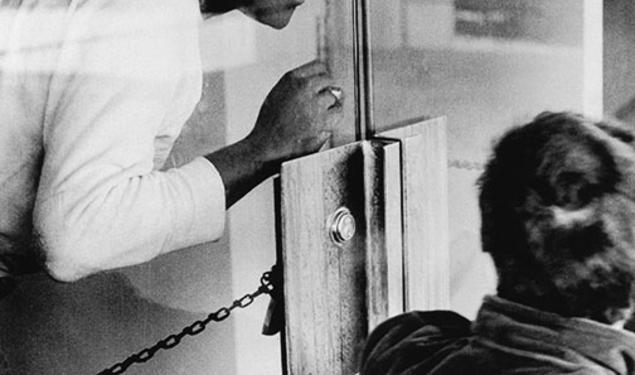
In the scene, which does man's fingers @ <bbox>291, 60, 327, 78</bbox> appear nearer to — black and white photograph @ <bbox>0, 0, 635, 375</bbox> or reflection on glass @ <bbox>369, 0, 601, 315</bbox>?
black and white photograph @ <bbox>0, 0, 635, 375</bbox>

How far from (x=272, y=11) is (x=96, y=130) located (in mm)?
411

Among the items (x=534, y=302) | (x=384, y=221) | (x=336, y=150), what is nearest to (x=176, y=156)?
(x=336, y=150)

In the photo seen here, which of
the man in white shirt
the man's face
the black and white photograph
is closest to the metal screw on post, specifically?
the black and white photograph

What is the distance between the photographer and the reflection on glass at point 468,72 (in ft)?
6.31

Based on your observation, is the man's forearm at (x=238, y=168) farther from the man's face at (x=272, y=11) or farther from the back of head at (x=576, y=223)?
the back of head at (x=576, y=223)

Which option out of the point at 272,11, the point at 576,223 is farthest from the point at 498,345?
the point at 272,11

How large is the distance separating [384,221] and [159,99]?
1.82ft

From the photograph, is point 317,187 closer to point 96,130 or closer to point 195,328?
point 195,328

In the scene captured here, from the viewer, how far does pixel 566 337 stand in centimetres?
175

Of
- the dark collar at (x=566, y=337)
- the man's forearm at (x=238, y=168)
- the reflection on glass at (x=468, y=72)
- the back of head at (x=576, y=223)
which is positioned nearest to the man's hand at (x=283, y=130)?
the man's forearm at (x=238, y=168)

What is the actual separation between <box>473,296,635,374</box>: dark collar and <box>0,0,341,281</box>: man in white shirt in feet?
1.75

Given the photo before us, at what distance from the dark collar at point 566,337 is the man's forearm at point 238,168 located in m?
0.50

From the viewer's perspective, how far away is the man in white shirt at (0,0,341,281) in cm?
149

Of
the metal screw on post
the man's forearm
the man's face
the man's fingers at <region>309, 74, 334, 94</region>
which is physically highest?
the man's face
